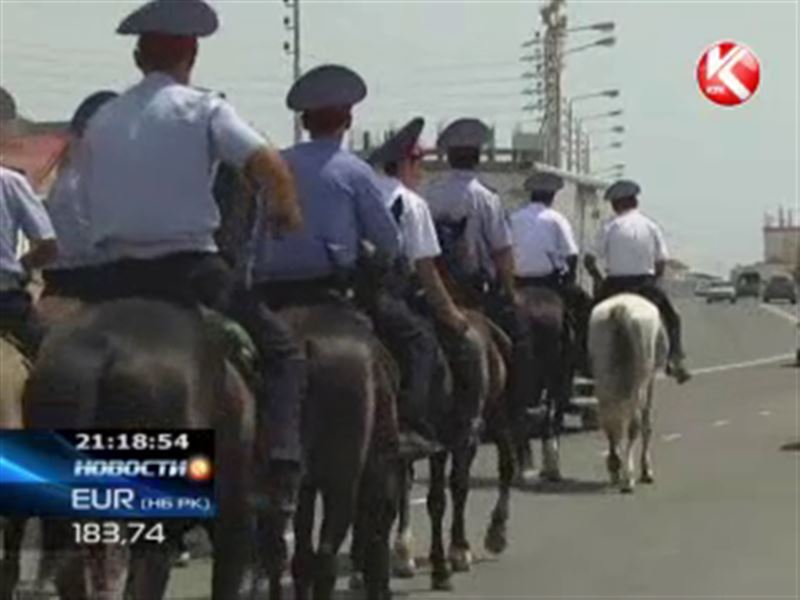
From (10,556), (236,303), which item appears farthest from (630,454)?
A: (236,303)

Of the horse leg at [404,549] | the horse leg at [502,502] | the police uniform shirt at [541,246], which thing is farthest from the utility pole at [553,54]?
the horse leg at [404,549]

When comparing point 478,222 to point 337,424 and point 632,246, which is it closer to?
point 337,424

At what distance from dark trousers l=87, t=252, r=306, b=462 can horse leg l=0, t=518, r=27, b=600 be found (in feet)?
3.46

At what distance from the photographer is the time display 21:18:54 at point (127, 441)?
8.11m

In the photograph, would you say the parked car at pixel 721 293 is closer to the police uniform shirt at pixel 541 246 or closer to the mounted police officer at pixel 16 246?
the police uniform shirt at pixel 541 246

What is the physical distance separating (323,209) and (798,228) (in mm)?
132644

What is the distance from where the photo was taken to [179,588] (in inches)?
487

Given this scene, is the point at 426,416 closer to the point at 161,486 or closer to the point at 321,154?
the point at 321,154

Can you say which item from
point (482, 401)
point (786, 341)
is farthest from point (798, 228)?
point (482, 401)

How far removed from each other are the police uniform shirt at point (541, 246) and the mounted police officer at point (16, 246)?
8.20 m

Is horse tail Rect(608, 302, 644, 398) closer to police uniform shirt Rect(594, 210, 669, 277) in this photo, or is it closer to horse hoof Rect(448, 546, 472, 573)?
police uniform shirt Rect(594, 210, 669, 277)

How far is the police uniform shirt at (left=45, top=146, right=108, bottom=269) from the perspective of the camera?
28.9 ft

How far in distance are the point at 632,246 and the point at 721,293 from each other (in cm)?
11176

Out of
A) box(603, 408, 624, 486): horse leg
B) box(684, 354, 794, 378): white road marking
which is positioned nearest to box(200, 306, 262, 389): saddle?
box(603, 408, 624, 486): horse leg
